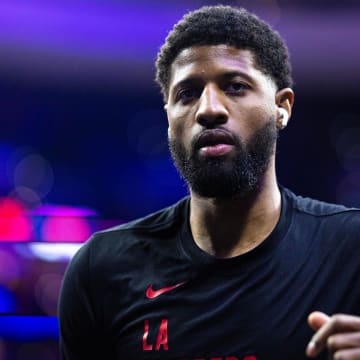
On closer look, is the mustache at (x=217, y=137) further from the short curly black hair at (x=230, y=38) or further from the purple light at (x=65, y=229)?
the purple light at (x=65, y=229)

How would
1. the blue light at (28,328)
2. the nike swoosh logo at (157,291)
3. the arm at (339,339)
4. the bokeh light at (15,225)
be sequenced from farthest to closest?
the bokeh light at (15,225) < the blue light at (28,328) < the nike swoosh logo at (157,291) < the arm at (339,339)

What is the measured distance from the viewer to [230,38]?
1335 millimetres

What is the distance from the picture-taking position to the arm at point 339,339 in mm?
867

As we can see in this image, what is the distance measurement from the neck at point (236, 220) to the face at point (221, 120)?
0.04 m

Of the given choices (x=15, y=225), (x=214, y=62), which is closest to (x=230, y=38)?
(x=214, y=62)

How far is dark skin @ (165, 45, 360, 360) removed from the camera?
4.10ft

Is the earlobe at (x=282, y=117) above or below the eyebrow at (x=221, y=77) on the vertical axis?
below

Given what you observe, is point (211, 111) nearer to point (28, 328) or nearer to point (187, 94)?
point (187, 94)

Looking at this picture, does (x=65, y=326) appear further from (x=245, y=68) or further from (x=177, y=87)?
(x=245, y=68)

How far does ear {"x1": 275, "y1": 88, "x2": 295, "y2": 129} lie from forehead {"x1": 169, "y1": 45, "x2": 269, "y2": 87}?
0.09 m

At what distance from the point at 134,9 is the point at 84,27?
397mm

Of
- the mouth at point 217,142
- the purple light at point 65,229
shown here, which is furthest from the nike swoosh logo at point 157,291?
the purple light at point 65,229

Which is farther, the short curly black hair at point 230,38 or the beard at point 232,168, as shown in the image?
the short curly black hair at point 230,38

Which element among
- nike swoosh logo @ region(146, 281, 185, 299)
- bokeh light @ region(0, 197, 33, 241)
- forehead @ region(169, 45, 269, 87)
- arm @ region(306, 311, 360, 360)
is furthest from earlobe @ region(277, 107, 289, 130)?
bokeh light @ region(0, 197, 33, 241)
